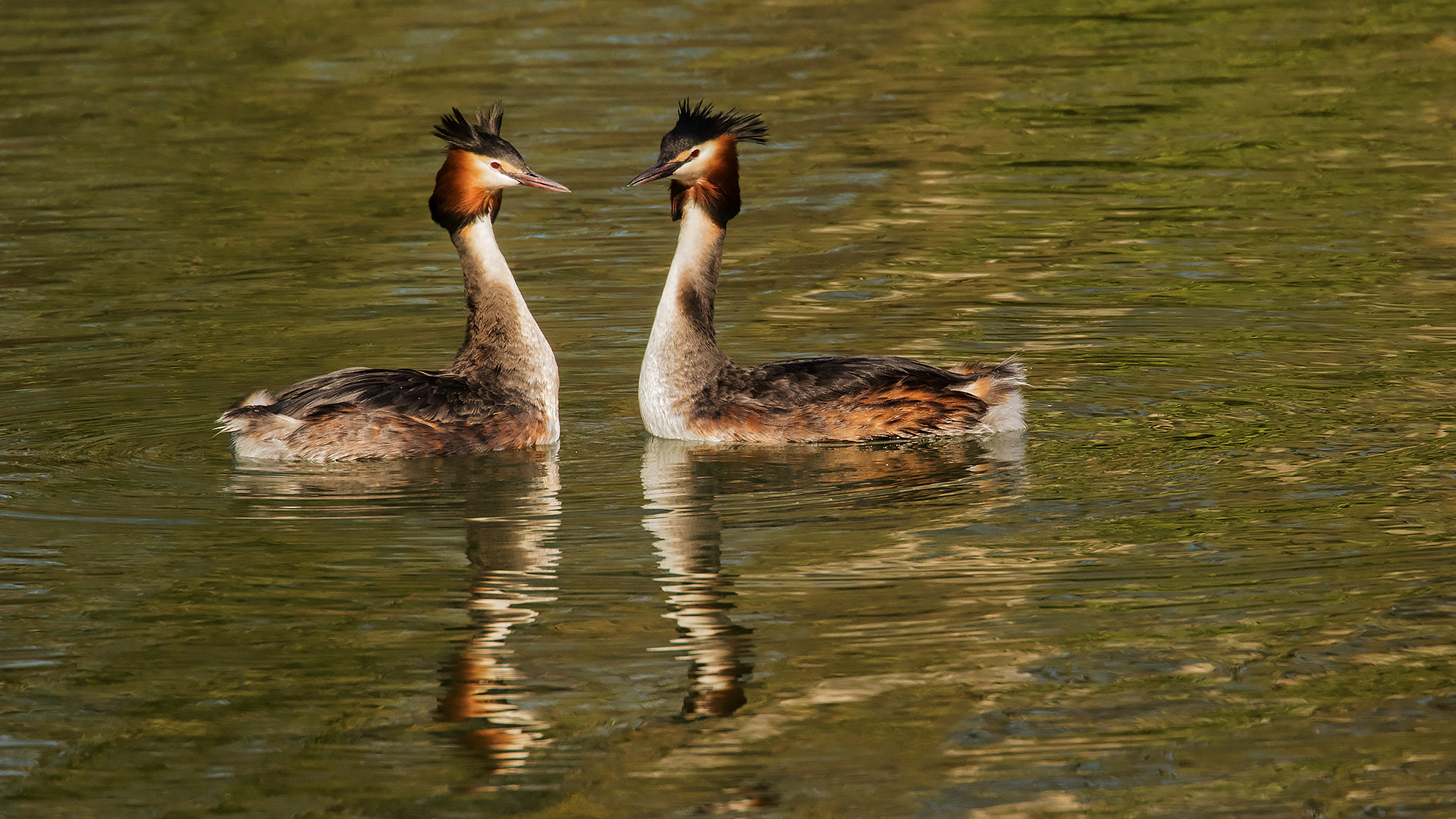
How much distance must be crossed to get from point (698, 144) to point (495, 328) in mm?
1367

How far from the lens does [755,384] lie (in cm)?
941

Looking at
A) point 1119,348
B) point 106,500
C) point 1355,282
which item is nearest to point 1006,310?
point 1119,348

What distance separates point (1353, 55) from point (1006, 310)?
9.69 meters

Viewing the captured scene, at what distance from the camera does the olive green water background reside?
5859 mm

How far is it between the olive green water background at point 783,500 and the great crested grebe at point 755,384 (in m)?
0.18

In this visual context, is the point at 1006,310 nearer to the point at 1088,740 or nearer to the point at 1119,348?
the point at 1119,348

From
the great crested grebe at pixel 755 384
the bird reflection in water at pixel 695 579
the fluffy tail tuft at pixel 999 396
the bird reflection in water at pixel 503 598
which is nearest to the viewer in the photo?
the bird reflection in water at pixel 503 598

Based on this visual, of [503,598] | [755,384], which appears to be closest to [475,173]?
[755,384]

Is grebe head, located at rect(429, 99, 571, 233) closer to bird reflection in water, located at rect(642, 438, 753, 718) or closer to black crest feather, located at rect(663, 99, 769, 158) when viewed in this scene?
black crest feather, located at rect(663, 99, 769, 158)

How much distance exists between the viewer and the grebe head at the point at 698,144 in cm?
943

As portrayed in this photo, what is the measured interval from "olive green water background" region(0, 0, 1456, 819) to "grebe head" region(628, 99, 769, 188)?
4.54ft

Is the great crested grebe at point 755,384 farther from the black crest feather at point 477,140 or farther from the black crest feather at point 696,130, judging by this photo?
the black crest feather at point 477,140

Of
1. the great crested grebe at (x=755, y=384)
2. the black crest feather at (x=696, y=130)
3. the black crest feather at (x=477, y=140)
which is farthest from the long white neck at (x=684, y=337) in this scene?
the black crest feather at (x=477, y=140)

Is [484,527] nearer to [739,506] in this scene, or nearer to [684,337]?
[739,506]
